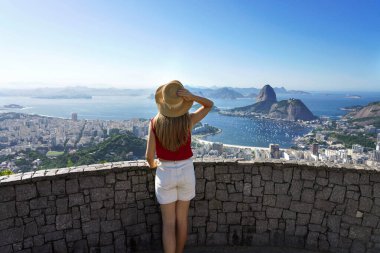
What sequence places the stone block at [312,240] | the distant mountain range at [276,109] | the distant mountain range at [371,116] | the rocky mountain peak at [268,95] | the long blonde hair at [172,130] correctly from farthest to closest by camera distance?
the rocky mountain peak at [268,95] < the distant mountain range at [276,109] < the distant mountain range at [371,116] < the stone block at [312,240] < the long blonde hair at [172,130]

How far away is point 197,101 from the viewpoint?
2.97 m

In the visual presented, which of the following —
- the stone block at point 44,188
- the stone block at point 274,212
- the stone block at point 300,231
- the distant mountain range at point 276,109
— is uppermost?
the stone block at point 44,188

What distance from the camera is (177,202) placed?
3.01 meters

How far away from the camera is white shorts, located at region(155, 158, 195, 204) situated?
2.88 meters

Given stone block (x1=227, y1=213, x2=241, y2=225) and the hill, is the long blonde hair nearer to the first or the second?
stone block (x1=227, y1=213, x2=241, y2=225)

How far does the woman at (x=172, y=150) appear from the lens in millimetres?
2832

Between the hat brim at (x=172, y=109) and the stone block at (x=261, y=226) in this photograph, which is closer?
the hat brim at (x=172, y=109)

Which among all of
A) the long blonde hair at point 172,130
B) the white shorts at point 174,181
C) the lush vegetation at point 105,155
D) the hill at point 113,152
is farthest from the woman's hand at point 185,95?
the hill at point 113,152

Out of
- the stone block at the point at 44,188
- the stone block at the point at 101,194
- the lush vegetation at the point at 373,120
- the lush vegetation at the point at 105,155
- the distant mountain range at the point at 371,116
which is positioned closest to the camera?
the stone block at the point at 44,188

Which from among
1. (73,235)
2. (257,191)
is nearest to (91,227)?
(73,235)

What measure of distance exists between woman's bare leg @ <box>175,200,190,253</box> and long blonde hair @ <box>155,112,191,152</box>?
1.79ft

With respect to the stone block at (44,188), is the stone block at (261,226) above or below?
below

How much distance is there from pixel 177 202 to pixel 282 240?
1556 mm

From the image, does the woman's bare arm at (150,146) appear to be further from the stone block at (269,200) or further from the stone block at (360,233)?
the stone block at (360,233)
